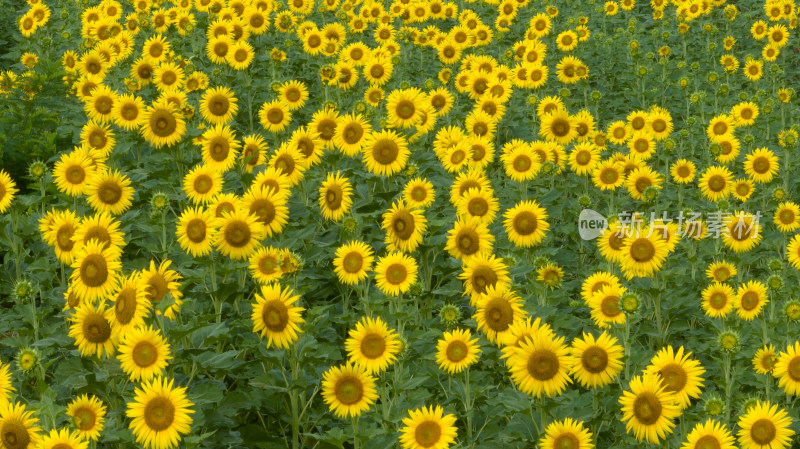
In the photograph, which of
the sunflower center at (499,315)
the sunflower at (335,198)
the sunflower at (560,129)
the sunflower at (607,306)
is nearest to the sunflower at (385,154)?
the sunflower at (335,198)

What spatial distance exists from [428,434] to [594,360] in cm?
101

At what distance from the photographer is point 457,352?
4.74 metres

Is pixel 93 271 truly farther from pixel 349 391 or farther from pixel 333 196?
pixel 333 196

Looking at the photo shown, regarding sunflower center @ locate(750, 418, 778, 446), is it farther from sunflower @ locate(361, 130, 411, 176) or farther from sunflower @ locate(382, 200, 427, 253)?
sunflower @ locate(361, 130, 411, 176)

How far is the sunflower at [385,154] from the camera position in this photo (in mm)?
7078

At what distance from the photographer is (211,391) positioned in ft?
14.5

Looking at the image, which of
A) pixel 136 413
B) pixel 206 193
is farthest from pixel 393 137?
pixel 136 413

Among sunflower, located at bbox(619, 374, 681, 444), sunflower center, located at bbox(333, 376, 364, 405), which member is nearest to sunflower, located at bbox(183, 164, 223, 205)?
sunflower center, located at bbox(333, 376, 364, 405)

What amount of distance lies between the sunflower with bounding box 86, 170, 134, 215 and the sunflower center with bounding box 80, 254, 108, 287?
56.4 inches

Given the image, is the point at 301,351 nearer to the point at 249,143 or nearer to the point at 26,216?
the point at 249,143

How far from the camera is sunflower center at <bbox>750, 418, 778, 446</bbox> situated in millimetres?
4594

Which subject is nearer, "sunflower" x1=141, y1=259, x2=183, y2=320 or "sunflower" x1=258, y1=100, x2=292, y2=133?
"sunflower" x1=141, y1=259, x2=183, y2=320

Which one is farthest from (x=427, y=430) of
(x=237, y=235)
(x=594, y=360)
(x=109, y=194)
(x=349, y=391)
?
(x=109, y=194)

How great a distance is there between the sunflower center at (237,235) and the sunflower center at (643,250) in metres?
2.97
